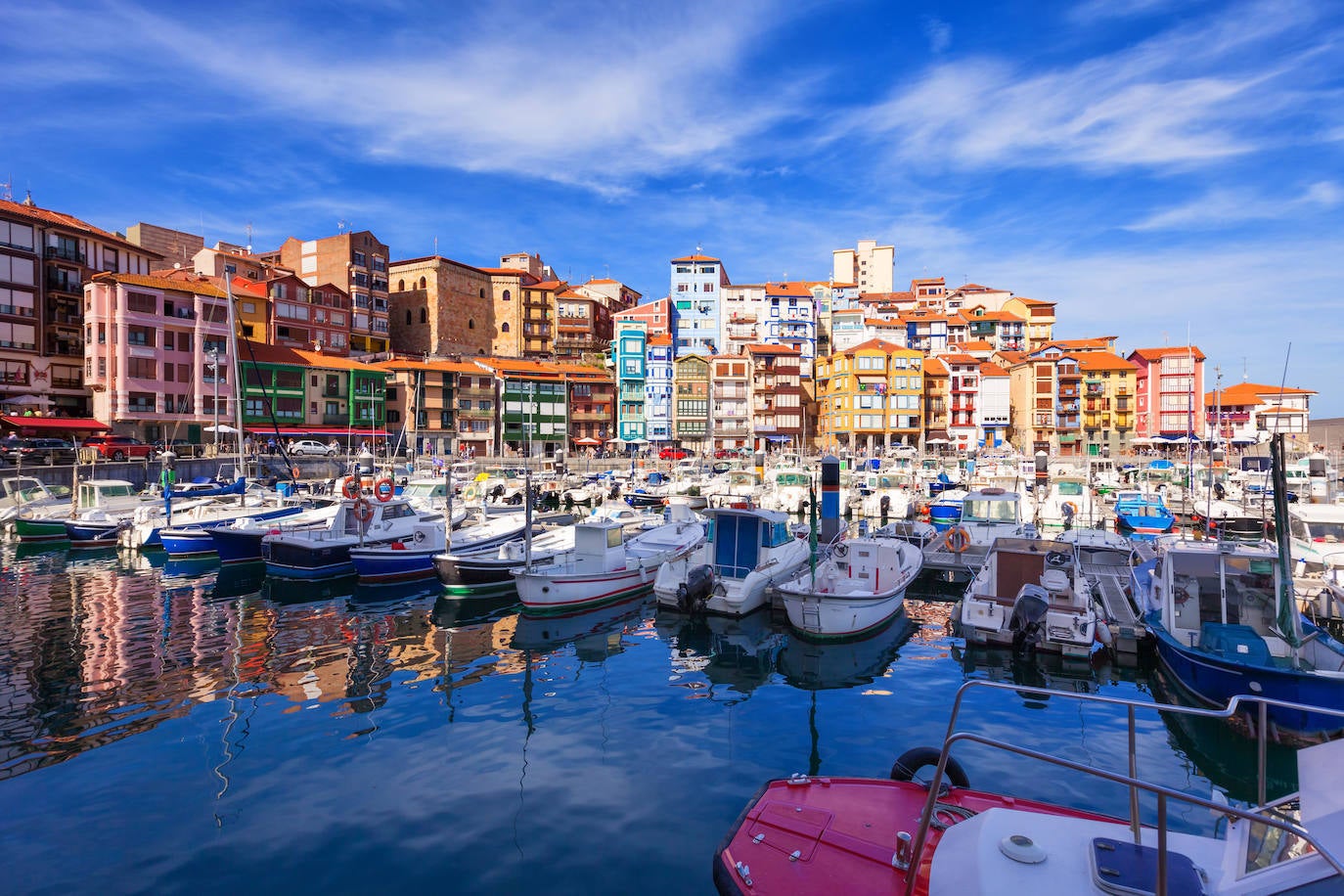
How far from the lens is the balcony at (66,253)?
225 feet

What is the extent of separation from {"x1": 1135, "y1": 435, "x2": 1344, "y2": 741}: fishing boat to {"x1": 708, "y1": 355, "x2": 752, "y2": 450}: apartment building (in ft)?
274

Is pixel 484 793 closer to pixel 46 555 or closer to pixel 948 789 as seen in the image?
pixel 948 789

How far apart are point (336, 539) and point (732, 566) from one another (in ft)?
55.7

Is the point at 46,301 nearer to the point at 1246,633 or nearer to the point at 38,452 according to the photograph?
the point at 38,452

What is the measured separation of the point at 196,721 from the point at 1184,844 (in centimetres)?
1683

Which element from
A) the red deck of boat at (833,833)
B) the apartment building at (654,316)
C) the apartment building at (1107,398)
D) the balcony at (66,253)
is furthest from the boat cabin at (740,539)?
the apartment building at (1107,398)

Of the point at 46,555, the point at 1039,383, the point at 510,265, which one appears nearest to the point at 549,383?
the point at 510,265

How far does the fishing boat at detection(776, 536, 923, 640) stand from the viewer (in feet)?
66.5

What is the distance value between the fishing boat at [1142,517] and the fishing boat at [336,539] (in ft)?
120

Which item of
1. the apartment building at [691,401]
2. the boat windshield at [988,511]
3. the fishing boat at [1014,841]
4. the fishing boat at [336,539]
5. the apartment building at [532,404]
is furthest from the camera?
the apartment building at [691,401]

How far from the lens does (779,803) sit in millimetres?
8883

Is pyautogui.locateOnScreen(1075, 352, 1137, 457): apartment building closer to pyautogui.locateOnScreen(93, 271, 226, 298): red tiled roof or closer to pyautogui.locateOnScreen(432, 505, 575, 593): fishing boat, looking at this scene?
pyautogui.locateOnScreen(432, 505, 575, 593): fishing boat

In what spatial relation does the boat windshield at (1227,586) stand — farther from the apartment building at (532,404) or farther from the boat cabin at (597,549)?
the apartment building at (532,404)

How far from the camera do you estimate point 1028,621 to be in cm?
1889
